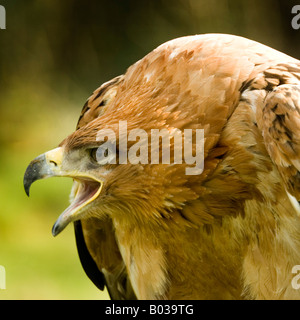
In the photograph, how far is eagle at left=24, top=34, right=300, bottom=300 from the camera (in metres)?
3.83

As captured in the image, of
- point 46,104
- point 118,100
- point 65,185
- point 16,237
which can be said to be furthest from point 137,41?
point 118,100

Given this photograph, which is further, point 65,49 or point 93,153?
point 65,49

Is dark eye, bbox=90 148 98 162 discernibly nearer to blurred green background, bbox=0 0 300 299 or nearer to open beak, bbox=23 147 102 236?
open beak, bbox=23 147 102 236

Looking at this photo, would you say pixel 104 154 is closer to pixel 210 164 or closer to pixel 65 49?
pixel 210 164

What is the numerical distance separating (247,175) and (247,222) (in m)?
0.28

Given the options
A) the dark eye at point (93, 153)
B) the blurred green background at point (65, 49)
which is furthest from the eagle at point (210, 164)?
the blurred green background at point (65, 49)

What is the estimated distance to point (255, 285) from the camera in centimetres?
422

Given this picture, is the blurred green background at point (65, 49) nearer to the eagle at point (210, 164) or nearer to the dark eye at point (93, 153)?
the eagle at point (210, 164)

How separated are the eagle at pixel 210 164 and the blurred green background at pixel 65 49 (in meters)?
4.95

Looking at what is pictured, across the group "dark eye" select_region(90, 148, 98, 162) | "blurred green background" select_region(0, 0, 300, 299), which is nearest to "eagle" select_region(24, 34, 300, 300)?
"dark eye" select_region(90, 148, 98, 162)

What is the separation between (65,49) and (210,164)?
23.0ft

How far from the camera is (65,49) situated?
415 inches

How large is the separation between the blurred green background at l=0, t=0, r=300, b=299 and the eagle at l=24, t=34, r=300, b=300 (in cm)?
495

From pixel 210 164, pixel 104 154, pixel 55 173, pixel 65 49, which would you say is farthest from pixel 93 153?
pixel 65 49
